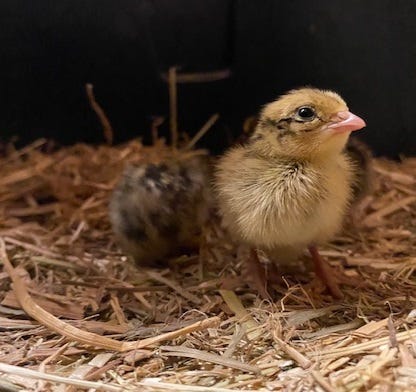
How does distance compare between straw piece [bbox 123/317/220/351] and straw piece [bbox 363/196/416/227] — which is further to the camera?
straw piece [bbox 363/196/416/227]

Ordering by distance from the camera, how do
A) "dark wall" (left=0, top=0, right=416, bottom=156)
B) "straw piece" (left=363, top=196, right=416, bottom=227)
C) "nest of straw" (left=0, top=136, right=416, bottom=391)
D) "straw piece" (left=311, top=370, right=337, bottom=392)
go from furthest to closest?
1. "dark wall" (left=0, top=0, right=416, bottom=156)
2. "straw piece" (left=363, top=196, right=416, bottom=227)
3. "nest of straw" (left=0, top=136, right=416, bottom=391)
4. "straw piece" (left=311, top=370, right=337, bottom=392)

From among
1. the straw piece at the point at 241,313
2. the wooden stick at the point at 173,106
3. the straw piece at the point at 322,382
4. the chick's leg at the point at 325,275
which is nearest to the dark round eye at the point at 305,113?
the chick's leg at the point at 325,275

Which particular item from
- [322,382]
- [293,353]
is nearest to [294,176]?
[293,353]

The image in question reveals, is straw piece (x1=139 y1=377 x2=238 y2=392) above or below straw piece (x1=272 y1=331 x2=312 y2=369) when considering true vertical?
above

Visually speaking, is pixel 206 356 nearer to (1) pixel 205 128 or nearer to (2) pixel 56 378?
(2) pixel 56 378

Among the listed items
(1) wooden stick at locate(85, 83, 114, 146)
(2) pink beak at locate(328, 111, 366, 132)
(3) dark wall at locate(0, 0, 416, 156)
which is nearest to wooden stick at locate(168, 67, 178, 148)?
(3) dark wall at locate(0, 0, 416, 156)

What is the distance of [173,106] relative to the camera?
10.2ft

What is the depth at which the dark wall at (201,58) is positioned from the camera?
9.51 ft

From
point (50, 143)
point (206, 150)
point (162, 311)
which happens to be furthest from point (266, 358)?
point (50, 143)

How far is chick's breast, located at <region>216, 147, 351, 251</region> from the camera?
198cm

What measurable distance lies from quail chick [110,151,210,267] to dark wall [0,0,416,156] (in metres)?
0.77

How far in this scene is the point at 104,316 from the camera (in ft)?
6.98

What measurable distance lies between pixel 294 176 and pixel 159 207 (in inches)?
20.2

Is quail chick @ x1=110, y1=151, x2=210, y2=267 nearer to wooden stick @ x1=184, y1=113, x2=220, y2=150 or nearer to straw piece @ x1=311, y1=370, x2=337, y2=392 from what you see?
wooden stick @ x1=184, y1=113, x2=220, y2=150
